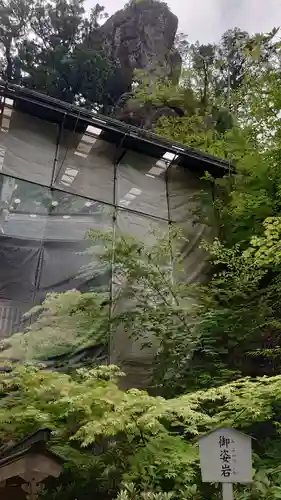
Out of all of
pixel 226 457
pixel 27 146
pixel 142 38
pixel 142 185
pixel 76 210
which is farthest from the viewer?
pixel 142 38

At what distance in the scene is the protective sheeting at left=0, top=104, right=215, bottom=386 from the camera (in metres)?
7.98

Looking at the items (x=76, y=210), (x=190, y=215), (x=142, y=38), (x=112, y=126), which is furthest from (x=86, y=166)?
(x=142, y=38)

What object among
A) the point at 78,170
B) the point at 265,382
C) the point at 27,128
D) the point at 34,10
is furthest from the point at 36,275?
the point at 34,10

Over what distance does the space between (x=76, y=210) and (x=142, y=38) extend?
536 inches

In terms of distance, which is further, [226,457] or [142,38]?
[142,38]

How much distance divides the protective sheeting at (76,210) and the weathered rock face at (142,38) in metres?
9.26

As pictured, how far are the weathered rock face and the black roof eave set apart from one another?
8.70 metres

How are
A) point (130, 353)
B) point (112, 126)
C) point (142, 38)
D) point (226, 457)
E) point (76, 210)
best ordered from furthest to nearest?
1. point (142, 38)
2. point (112, 126)
3. point (76, 210)
4. point (130, 353)
5. point (226, 457)

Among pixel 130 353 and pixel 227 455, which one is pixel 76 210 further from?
pixel 227 455

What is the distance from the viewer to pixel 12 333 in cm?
754

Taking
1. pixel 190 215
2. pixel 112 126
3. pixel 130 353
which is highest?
pixel 112 126

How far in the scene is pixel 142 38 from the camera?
63.1 ft

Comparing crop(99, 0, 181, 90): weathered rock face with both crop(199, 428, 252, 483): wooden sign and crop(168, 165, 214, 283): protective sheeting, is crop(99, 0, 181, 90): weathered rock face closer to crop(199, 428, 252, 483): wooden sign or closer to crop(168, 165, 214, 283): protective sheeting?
crop(168, 165, 214, 283): protective sheeting

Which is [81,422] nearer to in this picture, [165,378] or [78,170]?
[165,378]
